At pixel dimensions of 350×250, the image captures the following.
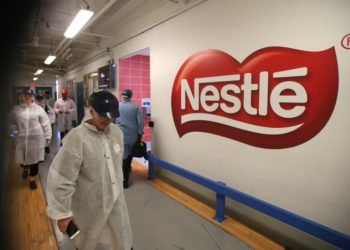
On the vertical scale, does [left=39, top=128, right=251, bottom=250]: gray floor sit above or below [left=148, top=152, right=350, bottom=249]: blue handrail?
below

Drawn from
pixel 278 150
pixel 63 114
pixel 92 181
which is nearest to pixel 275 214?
pixel 278 150

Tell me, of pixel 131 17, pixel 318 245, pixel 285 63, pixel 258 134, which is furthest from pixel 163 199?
pixel 131 17

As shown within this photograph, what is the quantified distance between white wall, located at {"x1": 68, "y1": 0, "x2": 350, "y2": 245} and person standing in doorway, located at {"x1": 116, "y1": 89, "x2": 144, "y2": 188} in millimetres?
794

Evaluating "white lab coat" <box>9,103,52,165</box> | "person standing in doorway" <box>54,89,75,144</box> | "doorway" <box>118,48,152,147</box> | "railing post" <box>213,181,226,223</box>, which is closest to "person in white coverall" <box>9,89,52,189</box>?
"white lab coat" <box>9,103,52,165</box>

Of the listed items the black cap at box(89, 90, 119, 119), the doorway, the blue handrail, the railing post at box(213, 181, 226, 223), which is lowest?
the railing post at box(213, 181, 226, 223)

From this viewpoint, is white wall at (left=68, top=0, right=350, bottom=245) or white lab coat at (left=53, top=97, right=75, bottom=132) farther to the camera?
white lab coat at (left=53, top=97, right=75, bottom=132)

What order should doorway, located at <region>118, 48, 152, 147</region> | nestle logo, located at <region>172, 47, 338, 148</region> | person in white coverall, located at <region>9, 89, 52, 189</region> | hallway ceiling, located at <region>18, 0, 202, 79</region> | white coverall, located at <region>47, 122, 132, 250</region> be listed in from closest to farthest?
white coverall, located at <region>47, 122, 132, 250</region>
nestle logo, located at <region>172, 47, 338, 148</region>
person in white coverall, located at <region>9, 89, 52, 189</region>
hallway ceiling, located at <region>18, 0, 202, 79</region>
doorway, located at <region>118, 48, 152, 147</region>

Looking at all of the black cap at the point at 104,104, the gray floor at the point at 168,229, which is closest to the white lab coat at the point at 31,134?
the gray floor at the point at 168,229

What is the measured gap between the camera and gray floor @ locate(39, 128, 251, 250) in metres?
2.22

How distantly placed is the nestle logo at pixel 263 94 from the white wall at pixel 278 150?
0.07 meters

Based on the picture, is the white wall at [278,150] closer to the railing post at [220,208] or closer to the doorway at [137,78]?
the railing post at [220,208]

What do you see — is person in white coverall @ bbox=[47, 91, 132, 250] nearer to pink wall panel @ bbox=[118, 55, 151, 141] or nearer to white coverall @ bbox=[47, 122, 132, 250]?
white coverall @ bbox=[47, 122, 132, 250]

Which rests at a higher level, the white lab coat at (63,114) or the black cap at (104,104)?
the black cap at (104,104)

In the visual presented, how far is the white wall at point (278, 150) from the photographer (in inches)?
69.9
